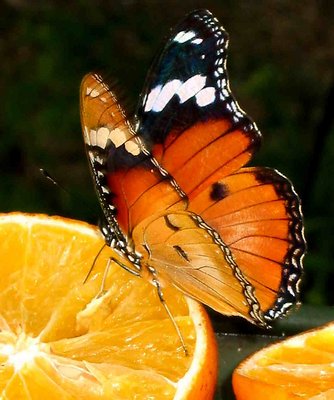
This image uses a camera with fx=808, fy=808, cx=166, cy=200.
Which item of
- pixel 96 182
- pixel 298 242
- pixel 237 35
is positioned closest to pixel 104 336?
pixel 96 182

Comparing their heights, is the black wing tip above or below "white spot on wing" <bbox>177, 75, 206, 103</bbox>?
below

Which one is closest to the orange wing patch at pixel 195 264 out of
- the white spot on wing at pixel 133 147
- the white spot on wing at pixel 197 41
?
the white spot on wing at pixel 133 147

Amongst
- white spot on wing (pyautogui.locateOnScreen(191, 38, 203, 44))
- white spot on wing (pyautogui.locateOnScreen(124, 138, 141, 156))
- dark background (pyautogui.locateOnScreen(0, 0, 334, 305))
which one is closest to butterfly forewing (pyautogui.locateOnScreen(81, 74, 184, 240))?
white spot on wing (pyautogui.locateOnScreen(124, 138, 141, 156))

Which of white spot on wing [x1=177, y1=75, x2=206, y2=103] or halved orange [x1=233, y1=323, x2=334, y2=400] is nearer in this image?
halved orange [x1=233, y1=323, x2=334, y2=400]

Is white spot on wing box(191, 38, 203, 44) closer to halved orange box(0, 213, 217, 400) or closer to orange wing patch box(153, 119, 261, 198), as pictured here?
orange wing patch box(153, 119, 261, 198)

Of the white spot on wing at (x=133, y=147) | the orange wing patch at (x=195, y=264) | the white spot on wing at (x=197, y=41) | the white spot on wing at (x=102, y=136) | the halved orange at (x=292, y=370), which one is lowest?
the halved orange at (x=292, y=370)

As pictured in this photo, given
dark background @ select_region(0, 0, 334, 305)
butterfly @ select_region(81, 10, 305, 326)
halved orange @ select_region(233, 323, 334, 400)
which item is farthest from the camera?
dark background @ select_region(0, 0, 334, 305)

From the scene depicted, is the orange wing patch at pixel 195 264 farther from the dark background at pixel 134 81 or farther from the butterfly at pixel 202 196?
the dark background at pixel 134 81
